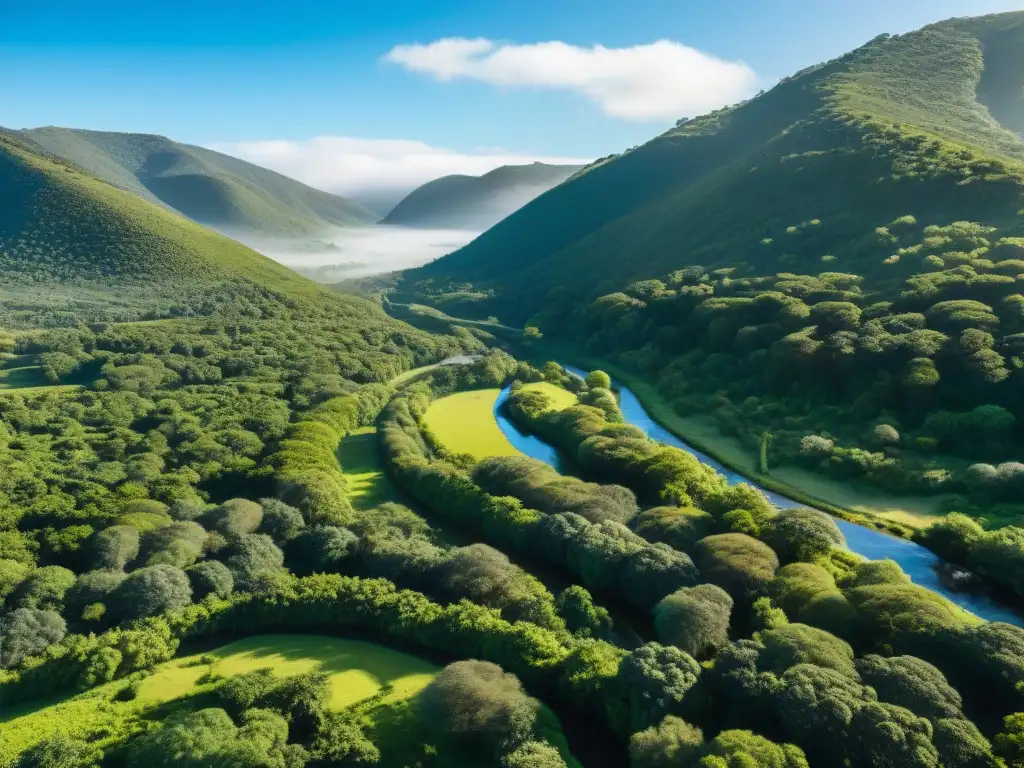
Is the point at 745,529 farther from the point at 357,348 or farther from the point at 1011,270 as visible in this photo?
the point at 357,348

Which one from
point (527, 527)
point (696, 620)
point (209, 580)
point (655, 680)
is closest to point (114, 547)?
point (209, 580)

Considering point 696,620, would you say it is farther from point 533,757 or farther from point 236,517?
point 236,517

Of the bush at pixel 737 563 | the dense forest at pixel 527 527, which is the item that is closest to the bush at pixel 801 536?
the dense forest at pixel 527 527

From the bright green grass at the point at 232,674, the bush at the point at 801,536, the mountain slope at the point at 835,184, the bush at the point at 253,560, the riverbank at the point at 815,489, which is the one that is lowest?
the bright green grass at the point at 232,674

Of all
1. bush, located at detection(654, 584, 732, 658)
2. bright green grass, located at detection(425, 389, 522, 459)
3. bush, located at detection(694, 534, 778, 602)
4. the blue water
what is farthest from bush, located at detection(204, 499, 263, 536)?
the blue water

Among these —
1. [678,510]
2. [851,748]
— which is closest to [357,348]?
[678,510]

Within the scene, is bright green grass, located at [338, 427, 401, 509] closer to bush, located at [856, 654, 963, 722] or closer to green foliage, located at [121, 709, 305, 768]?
green foliage, located at [121, 709, 305, 768]

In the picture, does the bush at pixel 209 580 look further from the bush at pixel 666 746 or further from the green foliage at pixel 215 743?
the bush at pixel 666 746
